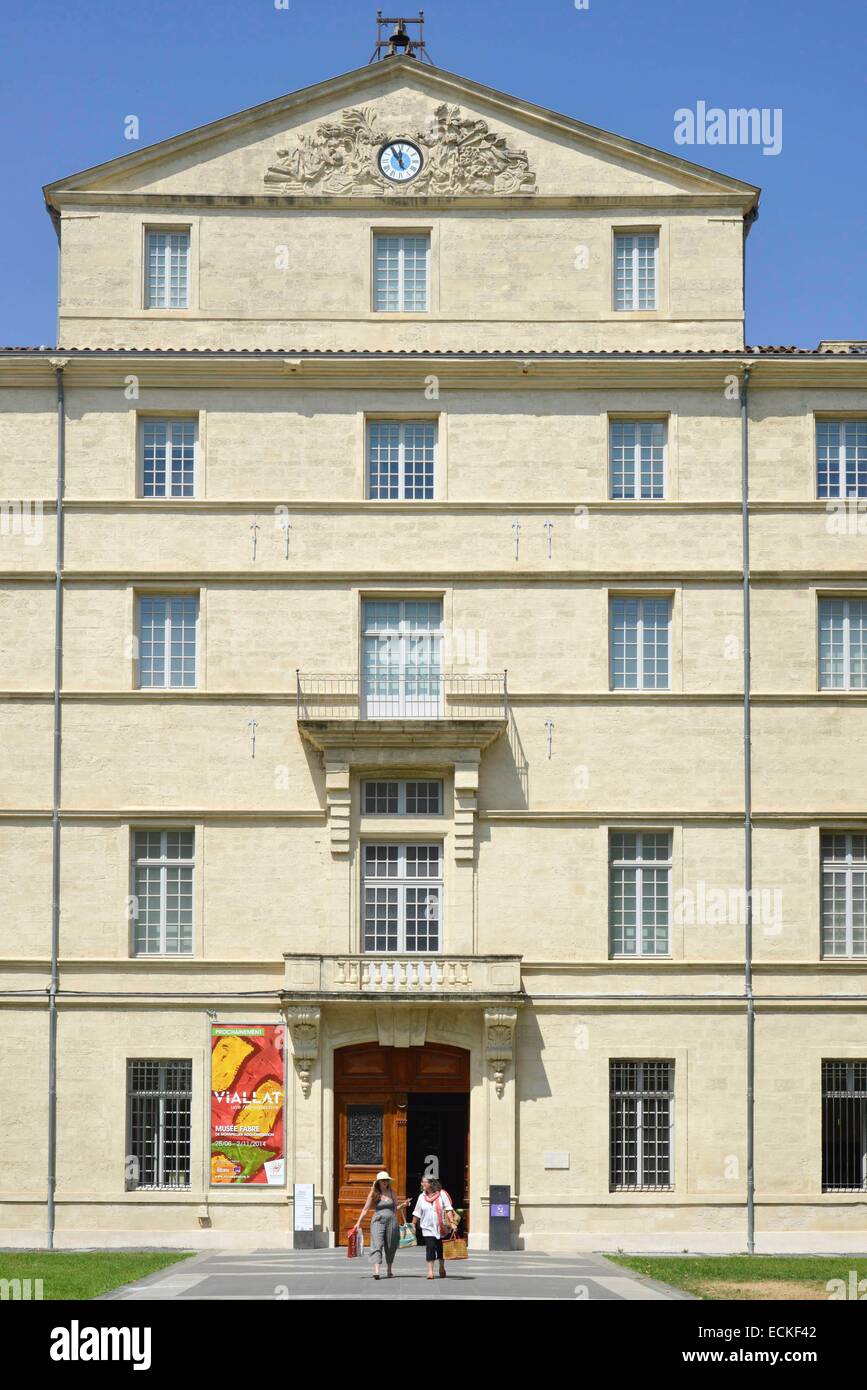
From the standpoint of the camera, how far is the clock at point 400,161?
42.4 metres

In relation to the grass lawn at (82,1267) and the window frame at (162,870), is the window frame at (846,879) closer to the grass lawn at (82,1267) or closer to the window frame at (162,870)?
the window frame at (162,870)

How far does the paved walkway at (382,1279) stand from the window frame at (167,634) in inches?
445

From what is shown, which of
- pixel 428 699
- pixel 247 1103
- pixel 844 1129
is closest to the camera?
pixel 247 1103

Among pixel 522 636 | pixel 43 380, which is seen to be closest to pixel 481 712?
pixel 522 636

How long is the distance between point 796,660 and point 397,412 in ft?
31.8

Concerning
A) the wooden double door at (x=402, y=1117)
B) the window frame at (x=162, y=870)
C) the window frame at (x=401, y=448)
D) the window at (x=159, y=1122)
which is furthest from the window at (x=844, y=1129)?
the window frame at (x=401, y=448)

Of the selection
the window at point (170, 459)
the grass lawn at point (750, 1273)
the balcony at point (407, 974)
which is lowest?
the grass lawn at point (750, 1273)

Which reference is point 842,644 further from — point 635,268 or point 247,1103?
Answer: point 247,1103

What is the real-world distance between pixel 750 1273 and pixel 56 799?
54.4ft

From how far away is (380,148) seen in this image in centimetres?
4241

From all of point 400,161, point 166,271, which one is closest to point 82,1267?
point 166,271

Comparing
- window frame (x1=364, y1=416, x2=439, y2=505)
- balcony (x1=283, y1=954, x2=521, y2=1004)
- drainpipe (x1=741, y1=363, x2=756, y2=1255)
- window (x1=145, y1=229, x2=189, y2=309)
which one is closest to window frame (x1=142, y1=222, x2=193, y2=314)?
window (x1=145, y1=229, x2=189, y2=309)

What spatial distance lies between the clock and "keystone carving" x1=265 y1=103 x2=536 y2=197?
0.40 feet

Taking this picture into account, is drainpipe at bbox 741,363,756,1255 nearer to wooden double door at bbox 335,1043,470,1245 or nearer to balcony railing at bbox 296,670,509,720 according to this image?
balcony railing at bbox 296,670,509,720
